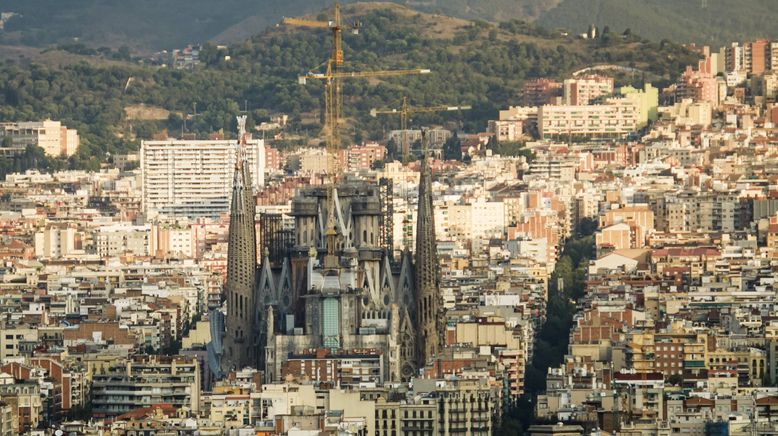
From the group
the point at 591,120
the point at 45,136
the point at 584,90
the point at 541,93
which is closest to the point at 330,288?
the point at 45,136

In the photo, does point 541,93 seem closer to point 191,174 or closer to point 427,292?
point 191,174

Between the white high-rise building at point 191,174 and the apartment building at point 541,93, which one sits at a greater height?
the apartment building at point 541,93

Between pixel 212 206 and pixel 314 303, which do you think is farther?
pixel 212 206

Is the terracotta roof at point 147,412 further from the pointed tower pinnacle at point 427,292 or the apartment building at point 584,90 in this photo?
the apartment building at point 584,90

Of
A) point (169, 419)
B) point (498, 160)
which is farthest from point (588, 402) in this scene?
point (498, 160)

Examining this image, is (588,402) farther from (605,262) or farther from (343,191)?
(605,262)

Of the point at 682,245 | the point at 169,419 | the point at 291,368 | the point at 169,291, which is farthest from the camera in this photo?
the point at 682,245

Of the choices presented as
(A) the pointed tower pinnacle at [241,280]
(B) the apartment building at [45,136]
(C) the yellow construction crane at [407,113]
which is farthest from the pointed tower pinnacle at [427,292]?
(B) the apartment building at [45,136]
